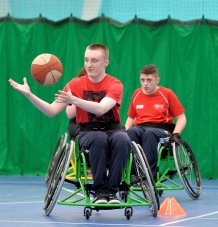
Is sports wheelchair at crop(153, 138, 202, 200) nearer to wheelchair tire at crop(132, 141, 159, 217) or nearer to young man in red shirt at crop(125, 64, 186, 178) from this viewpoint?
young man in red shirt at crop(125, 64, 186, 178)

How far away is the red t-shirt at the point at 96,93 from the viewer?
5391 millimetres

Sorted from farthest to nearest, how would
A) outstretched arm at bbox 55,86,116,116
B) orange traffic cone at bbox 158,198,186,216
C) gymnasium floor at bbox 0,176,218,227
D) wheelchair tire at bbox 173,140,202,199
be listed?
wheelchair tire at bbox 173,140,202,199
orange traffic cone at bbox 158,198,186,216
gymnasium floor at bbox 0,176,218,227
outstretched arm at bbox 55,86,116,116

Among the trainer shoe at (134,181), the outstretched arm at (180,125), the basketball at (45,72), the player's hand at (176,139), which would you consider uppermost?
the basketball at (45,72)

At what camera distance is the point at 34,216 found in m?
5.43

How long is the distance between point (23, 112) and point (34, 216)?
4.81m

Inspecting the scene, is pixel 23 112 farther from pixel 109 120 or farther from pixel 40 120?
pixel 109 120

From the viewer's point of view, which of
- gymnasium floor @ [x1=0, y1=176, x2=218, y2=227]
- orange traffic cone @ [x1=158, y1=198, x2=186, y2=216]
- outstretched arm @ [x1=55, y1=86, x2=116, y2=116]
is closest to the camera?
outstretched arm @ [x1=55, y1=86, x2=116, y2=116]

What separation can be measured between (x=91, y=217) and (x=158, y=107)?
218 centimetres

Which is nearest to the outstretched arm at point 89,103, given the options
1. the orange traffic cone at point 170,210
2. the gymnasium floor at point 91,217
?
the gymnasium floor at point 91,217

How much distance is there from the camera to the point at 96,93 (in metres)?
5.43

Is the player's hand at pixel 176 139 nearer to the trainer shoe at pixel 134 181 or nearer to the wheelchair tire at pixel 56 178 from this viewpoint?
the trainer shoe at pixel 134 181

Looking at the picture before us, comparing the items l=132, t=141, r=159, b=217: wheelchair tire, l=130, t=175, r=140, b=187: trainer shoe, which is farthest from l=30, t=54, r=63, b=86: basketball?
l=130, t=175, r=140, b=187: trainer shoe

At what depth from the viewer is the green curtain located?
31.5 ft

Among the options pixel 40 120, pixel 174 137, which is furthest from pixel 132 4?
pixel 174 137
